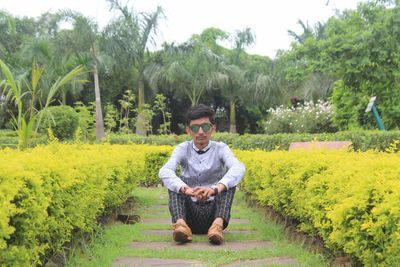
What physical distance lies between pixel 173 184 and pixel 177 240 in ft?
1.60

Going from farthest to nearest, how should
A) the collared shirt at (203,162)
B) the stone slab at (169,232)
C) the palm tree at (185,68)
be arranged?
the palm tree at (185,68)
the stone slab at (169,232)
the collared shirt at (203,162)

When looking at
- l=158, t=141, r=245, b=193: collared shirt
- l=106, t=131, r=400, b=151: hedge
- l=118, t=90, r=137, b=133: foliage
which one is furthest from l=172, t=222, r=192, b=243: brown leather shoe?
l=118, t=90, r=137, b=133: foliage

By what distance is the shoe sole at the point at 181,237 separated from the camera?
428 centimetres

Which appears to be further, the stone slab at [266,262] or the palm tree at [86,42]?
the palm tree at [86,42]

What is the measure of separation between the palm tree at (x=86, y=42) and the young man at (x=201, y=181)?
18.0 metres

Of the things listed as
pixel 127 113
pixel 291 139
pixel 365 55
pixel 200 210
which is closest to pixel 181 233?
pixel 200 210

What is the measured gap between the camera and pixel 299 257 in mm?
3799

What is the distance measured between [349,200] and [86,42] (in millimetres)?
22351

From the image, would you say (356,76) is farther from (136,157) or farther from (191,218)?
(191,218)

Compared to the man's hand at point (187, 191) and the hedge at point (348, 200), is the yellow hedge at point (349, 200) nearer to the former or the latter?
the hedge at point (348, 200)

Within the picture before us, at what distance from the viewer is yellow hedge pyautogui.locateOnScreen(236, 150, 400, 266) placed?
2457 millimetres

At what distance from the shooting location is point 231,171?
15.2 ft

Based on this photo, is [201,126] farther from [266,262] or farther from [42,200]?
[42,200]

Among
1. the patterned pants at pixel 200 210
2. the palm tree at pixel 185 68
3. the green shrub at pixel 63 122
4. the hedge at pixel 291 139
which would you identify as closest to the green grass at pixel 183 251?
the patterned pants at pixel 200 210
